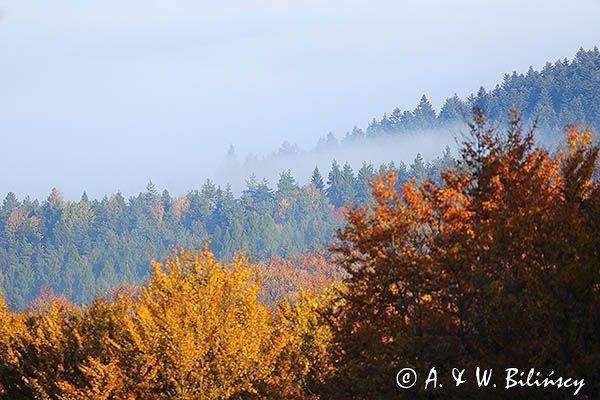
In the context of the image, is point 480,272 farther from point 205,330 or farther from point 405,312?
point 205,330

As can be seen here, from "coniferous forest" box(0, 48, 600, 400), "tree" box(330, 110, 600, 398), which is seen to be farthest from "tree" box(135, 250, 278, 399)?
"tree" box(330, 110, 600, 398)

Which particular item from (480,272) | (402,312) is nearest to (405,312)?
(402,312)

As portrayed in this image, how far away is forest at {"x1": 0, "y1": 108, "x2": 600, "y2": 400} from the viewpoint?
A: 20.9 meters

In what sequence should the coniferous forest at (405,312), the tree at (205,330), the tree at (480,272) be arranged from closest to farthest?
the tree at (480,272), the coniferous forest at (405,312), the tree at (205,330)

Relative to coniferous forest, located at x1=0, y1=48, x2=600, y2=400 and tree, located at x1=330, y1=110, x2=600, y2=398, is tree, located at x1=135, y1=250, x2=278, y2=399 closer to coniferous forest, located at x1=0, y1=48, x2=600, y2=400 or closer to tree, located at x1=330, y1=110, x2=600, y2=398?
coniferous forest, located at x1=0, y1=48, x2=600, y2=400

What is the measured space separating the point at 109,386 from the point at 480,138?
1500 cm

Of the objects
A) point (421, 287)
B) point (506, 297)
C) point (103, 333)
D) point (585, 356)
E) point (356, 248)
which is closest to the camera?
point (585, 356)

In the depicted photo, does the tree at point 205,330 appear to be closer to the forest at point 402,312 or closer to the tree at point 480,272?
the forest at point 402,312

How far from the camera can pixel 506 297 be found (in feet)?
70.2

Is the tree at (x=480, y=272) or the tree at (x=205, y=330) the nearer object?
the tree at (x=480, y=272)

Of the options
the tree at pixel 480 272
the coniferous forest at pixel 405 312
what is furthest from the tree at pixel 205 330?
the tree at pixel 480 272

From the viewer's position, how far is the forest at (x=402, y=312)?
20.9 m

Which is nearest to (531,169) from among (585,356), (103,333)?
(585,356)

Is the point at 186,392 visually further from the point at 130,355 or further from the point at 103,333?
the point at 103,333
